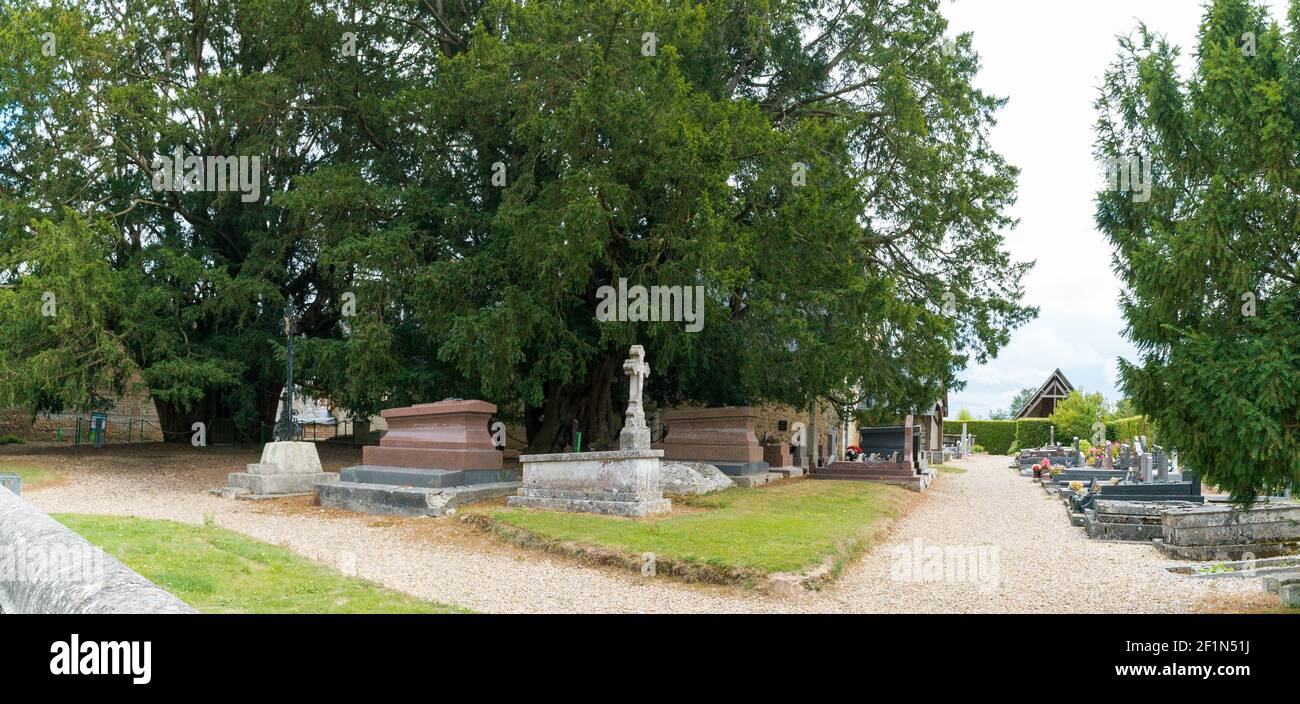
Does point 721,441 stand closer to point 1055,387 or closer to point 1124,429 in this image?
point 1124,429

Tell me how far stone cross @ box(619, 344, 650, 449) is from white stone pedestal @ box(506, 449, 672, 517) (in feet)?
0.82

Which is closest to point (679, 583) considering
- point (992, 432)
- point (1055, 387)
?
point (992, 432)

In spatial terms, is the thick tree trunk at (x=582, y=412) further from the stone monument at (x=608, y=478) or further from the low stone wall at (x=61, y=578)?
the low stone wall at (x=61, y=578)

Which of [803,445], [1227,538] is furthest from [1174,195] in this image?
[803,445]

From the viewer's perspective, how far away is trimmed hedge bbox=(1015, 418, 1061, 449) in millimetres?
44719

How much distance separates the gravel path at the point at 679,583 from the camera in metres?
7.38

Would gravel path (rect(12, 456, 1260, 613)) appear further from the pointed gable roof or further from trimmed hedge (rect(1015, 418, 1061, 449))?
the pointed gable roof

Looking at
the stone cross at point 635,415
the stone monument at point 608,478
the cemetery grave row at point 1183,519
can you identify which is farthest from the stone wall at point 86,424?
the cemetery grave row at point 1183,519

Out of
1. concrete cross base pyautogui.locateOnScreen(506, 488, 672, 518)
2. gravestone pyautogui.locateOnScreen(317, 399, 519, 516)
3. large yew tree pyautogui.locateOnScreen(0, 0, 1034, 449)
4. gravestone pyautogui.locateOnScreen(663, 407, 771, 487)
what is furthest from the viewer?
gravestone pyautogui.locateOnScreen(663, 407, 771, 487)

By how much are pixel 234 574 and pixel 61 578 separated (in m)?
3.00

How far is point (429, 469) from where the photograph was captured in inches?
542

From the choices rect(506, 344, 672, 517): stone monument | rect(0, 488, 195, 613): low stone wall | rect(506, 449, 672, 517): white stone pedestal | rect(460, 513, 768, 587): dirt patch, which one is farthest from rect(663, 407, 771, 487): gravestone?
rect(0, 488, 195, 613): low stone wall

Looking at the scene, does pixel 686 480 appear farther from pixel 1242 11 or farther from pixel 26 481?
pixel 26 481

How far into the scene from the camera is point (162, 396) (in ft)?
60.2
